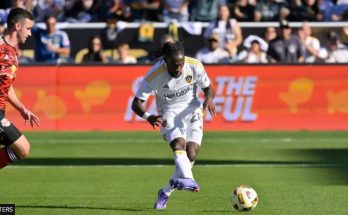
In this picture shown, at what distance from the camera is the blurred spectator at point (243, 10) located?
77.9 feet

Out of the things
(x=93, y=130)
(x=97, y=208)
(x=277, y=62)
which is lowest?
(x=93, y=130)

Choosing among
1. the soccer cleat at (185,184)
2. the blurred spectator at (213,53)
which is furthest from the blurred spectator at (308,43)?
the soccer cleat at (185,184)

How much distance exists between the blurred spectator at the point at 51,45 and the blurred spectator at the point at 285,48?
4658mm

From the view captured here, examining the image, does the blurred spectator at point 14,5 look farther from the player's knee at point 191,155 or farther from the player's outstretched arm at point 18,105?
the player's knee at point 191,155

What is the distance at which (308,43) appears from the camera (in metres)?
22.9

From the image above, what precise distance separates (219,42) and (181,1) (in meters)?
1.88

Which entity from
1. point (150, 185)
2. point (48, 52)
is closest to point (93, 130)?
point (48, 52)

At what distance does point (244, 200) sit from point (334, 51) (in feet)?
42.5

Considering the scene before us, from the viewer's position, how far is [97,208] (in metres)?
10.8

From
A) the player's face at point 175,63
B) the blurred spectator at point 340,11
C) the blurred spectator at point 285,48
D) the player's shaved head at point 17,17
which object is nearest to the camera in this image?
the player's shaved head at point 17,17

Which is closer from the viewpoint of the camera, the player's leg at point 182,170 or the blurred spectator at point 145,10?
the player's leg at point 182,170

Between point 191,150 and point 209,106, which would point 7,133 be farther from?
point 209,106

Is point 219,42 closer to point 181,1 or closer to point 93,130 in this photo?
point 181,1

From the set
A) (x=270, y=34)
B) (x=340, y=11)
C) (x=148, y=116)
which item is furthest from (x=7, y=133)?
(x=340, y=11)
